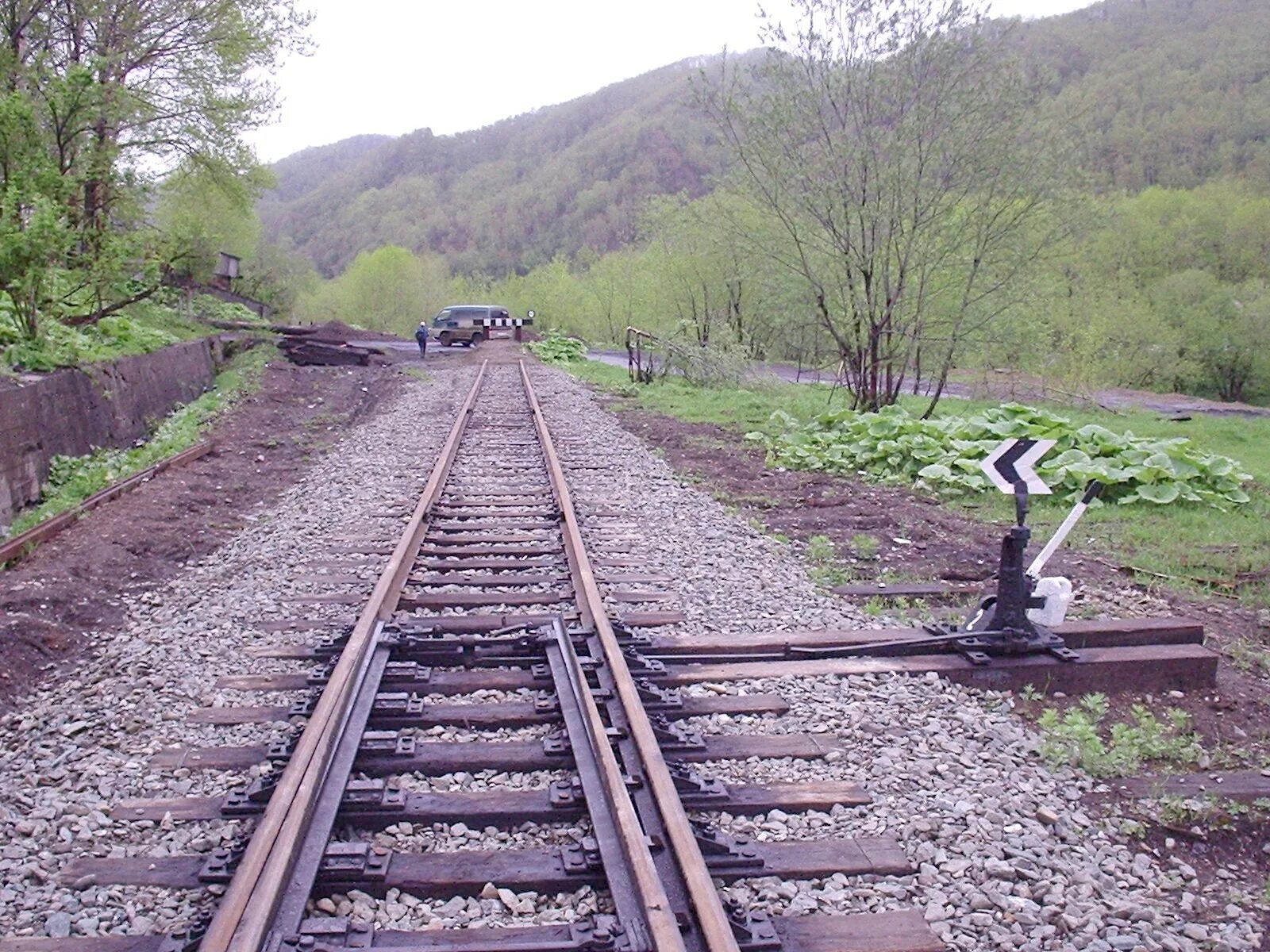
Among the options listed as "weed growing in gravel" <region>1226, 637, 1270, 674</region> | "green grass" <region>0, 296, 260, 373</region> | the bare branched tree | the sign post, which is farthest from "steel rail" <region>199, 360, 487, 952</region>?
the bare branched tree

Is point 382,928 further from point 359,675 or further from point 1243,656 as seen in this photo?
point 1243,656

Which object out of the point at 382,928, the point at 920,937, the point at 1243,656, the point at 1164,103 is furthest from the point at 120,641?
the point at 1164,103

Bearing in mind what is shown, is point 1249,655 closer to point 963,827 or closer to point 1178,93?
point 963,827

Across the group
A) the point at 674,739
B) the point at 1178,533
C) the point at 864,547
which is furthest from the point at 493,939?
the point at 1178,533

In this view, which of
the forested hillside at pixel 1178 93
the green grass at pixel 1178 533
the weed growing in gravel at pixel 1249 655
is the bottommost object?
the weed growing in gravel at pixel 1249 655

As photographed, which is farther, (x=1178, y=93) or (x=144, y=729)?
(x=1178, y=93)

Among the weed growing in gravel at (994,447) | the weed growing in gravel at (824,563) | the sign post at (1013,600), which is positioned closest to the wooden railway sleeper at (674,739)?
the sign post at (1013,600)

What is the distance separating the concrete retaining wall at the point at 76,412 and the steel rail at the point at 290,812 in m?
5.31

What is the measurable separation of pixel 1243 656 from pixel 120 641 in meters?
6.04

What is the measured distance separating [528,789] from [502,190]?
142520 millimetres

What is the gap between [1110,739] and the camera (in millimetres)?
4148

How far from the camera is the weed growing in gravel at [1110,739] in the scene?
12.6 feet

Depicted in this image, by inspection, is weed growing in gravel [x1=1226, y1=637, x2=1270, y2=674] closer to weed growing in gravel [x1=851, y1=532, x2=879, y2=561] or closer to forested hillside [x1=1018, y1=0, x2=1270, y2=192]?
weed growing in gravel [x1=851, y1=532, x2=879, y2=561]

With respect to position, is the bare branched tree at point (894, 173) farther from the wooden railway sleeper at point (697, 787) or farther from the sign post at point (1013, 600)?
the wooden railway sleeper at point (697, 787)
